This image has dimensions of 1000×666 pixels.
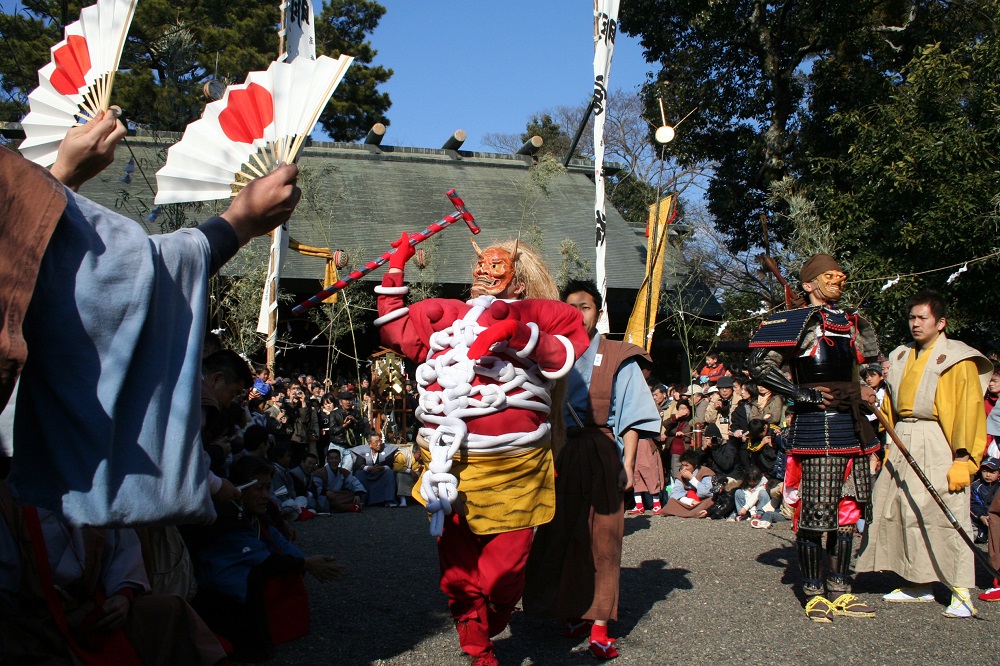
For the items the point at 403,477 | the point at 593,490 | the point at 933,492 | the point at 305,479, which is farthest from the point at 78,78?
the point at 403,477

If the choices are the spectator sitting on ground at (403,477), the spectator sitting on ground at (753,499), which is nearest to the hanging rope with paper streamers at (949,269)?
the spectator sitting on ground at (753,499)

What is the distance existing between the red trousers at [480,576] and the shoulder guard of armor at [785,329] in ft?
6.32

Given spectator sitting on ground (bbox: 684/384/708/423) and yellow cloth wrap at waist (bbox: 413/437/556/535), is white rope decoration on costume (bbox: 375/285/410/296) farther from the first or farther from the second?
spectator sitting on ground (bbox: 684/384/708/423)

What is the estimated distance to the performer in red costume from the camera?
332cm

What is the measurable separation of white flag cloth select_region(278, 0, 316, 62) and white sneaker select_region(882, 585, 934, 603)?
5879 millimetres

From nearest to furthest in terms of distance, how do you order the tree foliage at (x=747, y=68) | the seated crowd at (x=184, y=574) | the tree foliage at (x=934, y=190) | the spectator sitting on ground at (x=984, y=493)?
1. the seated crowd at (x=184, y=574)
2. the spectator sitting on ground at (x=984, y=493)
3. the tree foliage at (x=934, y=190)
4. the tree foliage at (x=747, y=68)

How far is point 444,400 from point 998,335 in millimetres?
10414

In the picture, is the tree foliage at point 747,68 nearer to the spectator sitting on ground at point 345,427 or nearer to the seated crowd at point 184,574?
the spectator sitting on ground at point 345,427

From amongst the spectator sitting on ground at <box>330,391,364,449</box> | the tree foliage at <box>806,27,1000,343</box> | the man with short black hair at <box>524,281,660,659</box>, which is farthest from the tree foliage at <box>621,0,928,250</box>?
the man with short black hair at <box>524,281,660,659</box>

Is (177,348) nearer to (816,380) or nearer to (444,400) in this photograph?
(444,400)

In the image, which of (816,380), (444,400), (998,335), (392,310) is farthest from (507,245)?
(998,335)

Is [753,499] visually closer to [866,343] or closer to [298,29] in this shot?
[866,343]

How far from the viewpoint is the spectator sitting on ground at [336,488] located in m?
8.80

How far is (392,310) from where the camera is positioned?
12.0 ft
